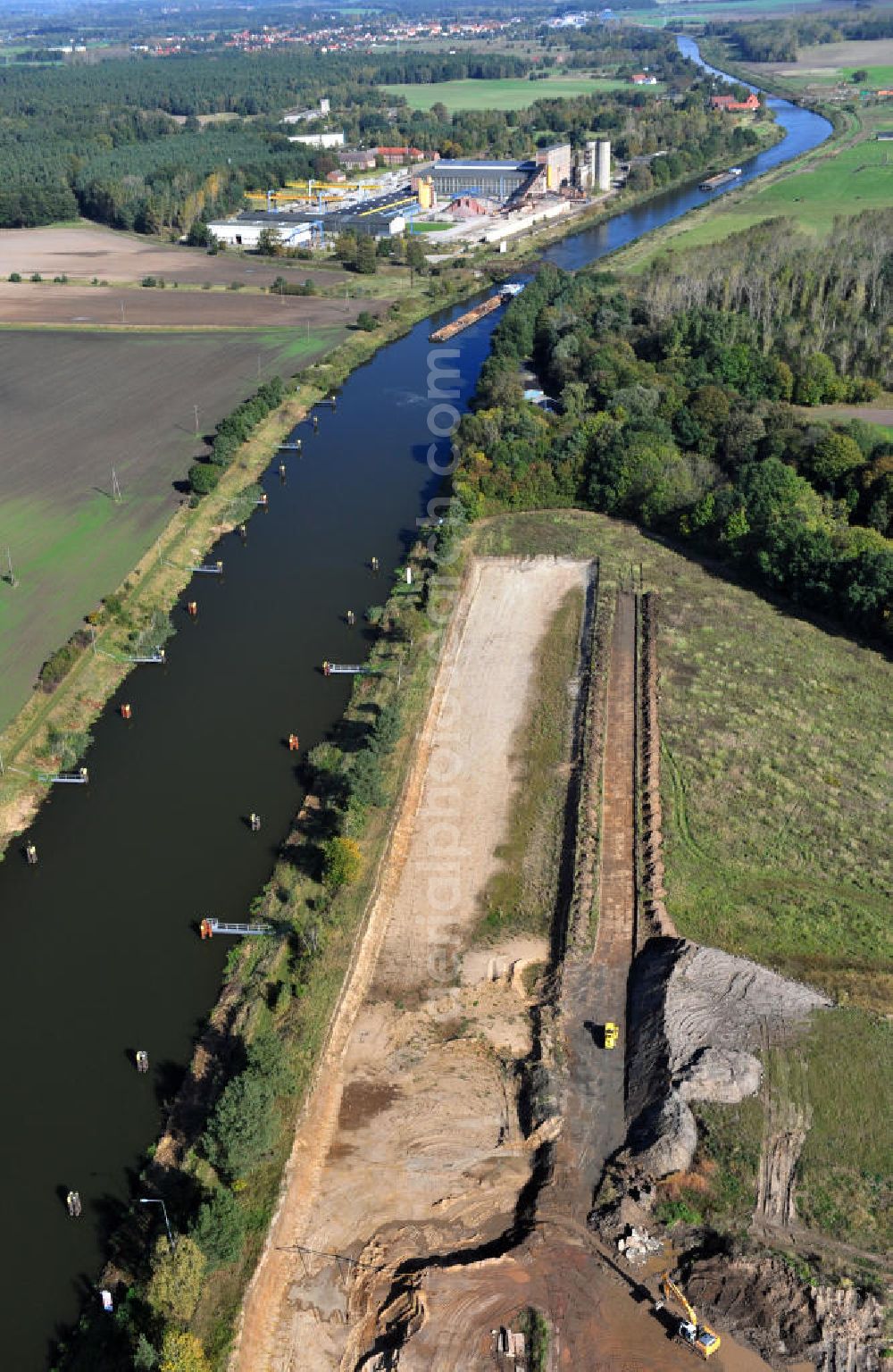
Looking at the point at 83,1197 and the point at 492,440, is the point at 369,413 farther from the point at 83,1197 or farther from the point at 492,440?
the point at 83,1197

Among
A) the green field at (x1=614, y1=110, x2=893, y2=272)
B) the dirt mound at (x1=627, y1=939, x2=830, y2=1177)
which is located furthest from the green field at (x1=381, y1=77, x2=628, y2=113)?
the dirt mound at (x1=627, y1=939, x2=830, y2=1177)

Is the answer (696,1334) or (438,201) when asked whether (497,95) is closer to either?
(438,201)

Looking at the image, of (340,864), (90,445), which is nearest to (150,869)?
(340,864)

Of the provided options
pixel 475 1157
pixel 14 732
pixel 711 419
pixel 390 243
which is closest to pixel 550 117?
pixel 390 243

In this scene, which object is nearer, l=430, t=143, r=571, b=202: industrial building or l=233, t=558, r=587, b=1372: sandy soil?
l=233, t=558, r=587, b=1372: sandy soil

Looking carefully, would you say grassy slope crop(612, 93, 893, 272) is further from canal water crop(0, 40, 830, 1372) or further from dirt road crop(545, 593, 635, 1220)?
dirt road crop(545, 593, 635, 1220)

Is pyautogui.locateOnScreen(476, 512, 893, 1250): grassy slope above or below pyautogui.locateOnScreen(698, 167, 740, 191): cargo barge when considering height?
below

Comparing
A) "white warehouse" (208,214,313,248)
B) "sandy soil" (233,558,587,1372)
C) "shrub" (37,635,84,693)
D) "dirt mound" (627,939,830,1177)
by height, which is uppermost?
"white warehouse" (208,214,313,248)
